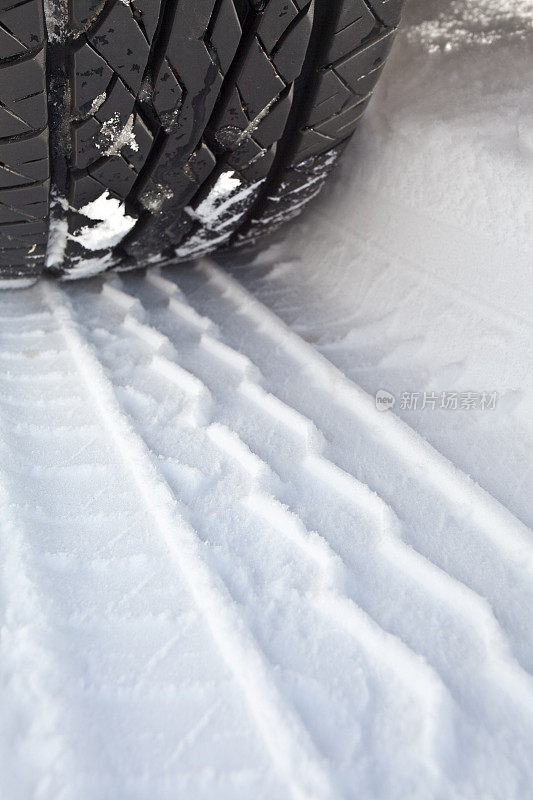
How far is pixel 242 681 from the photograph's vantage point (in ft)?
1.81

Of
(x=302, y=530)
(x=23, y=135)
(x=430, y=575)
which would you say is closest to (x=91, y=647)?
(x=302, y=530)

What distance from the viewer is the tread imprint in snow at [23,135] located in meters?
0.59

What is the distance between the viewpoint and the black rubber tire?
2.04ft

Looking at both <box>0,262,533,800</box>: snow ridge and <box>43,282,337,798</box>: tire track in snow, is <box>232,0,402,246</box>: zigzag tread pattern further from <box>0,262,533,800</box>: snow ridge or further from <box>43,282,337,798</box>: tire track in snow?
<box>43,282,337,798</box>: tire track in snow

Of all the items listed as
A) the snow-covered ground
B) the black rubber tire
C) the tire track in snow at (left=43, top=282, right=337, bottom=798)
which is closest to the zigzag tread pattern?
the black rubber tire

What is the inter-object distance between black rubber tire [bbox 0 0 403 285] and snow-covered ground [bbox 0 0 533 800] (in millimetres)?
185

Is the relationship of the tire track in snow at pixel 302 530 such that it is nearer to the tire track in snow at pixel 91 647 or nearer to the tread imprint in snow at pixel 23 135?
the tire track in snow at pixel 91 647

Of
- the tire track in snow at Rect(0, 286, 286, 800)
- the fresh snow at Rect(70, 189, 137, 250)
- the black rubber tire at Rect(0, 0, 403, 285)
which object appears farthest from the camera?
the fresh snow at Rect(70, 189, 137, 250)

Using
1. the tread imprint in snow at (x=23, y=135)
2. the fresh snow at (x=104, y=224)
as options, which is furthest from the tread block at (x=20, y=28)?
the fresh snow at (x=104, y=224)

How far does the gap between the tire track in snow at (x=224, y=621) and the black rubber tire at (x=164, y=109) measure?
0.25m

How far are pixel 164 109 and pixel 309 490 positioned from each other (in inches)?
19.5

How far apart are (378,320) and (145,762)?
734mm

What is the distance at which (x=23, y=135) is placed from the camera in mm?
687

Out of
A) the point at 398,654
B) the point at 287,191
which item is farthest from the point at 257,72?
the point at 398,654
